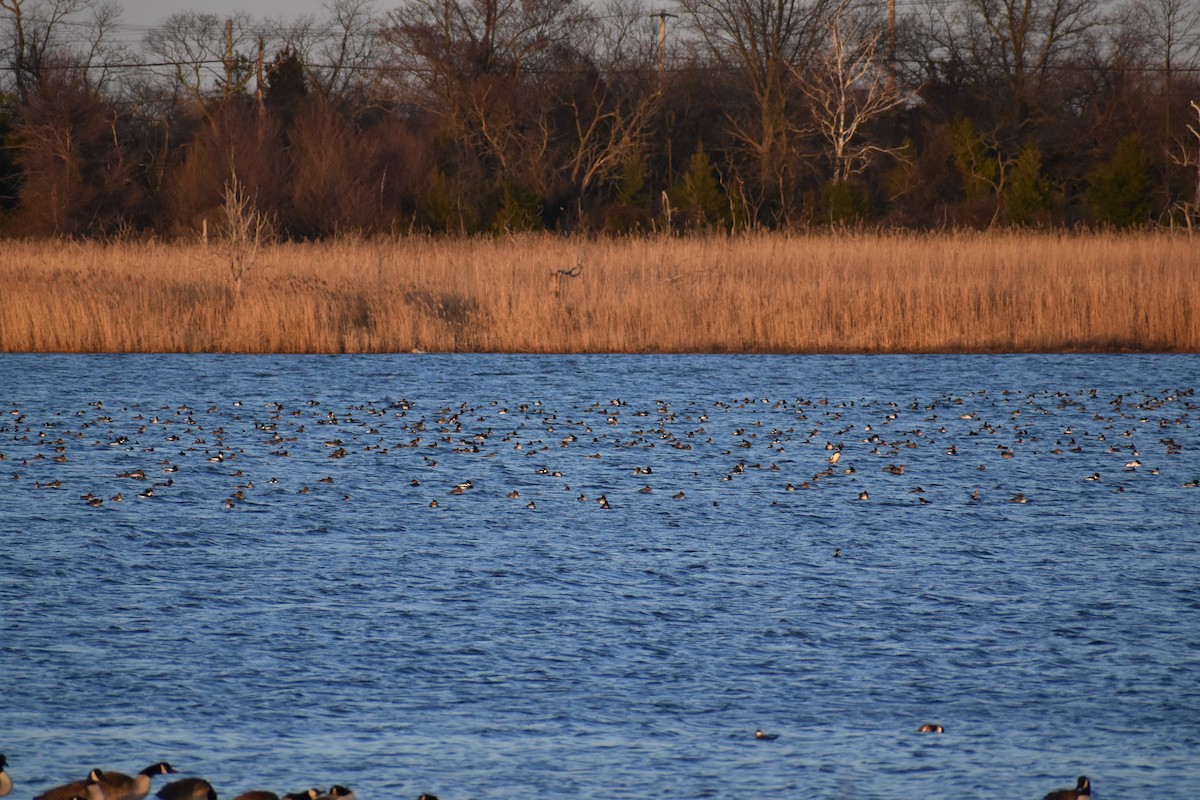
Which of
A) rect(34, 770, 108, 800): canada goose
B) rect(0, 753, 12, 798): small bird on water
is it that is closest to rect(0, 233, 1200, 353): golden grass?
rect(0, 753, 12, 798): small bird on water

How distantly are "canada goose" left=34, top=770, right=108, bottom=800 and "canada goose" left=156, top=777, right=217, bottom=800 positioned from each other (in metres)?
0.16

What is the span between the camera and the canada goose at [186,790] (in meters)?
3.80

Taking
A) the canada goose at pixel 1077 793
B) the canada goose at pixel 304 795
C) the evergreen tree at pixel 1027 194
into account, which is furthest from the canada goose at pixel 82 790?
the evergreen tree at pixel 1027 194

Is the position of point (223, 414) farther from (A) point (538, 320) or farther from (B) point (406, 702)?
(B) point (406, 702)

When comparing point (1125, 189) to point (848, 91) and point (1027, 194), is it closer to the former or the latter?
point (1027, 194)

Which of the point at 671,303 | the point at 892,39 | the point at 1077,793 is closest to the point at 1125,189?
the point at 892,39

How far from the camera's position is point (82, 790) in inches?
146

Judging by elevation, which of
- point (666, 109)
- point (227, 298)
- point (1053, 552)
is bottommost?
point (1053, 552)

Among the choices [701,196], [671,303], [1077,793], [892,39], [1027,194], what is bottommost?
→ [1077,793]

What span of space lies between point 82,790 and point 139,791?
6.2 inches

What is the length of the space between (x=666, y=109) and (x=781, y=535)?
1224 inches

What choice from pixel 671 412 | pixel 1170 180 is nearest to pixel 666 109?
pixel 1170 180

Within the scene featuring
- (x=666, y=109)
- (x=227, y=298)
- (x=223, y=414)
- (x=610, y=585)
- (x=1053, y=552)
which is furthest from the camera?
(x=666, y=109)

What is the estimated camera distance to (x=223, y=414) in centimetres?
1177
